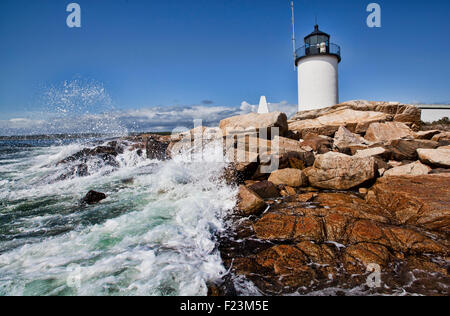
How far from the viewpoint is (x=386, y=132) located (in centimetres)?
859

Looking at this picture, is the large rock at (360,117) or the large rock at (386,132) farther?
the large rock at (360,117)

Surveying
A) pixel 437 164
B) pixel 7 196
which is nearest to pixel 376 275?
pixel 437 164

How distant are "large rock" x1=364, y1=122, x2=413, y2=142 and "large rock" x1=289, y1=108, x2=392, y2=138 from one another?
472 millimetres

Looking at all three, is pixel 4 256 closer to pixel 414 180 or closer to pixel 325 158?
pixel 325 158

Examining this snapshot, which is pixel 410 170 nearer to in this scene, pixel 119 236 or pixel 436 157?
pixel 436 157

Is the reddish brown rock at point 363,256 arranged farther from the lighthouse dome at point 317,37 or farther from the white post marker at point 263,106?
the lighthouse dome at point 317,37

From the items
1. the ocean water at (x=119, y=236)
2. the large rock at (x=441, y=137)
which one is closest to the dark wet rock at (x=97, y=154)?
the ocean water at (x=119, y=236)

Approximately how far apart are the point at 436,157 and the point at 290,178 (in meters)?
3.23

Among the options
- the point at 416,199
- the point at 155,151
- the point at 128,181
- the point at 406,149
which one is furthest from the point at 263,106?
the point at 416,199

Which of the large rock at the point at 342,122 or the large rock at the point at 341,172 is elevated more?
the large rock at the point at 342,122

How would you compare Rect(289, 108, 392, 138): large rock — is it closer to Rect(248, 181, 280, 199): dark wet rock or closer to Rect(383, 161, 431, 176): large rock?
Rect(383, 161, 431, 176): large rock

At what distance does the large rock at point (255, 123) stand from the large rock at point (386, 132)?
10.9 feet

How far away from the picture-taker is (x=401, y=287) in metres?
2.26

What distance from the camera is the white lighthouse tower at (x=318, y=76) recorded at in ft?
50.8
